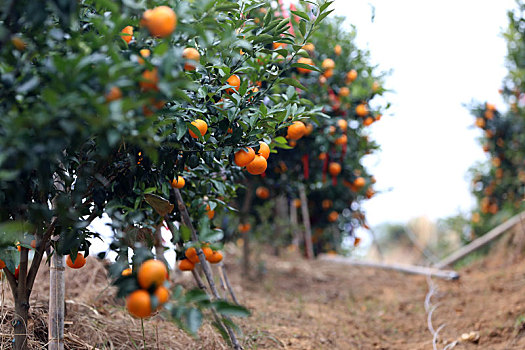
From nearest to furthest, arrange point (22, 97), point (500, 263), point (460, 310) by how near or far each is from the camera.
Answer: point (22, 97) < point (460, 310) < point (500, 263)

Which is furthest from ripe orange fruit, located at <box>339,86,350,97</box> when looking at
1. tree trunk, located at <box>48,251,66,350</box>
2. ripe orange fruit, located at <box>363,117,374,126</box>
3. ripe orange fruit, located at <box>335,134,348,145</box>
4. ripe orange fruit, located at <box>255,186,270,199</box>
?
tree trunk, located at <box>48,251,66,350</box>

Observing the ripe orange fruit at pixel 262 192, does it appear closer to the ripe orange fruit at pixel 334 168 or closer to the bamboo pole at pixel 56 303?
the ripe orange fruit at pixel 334 168

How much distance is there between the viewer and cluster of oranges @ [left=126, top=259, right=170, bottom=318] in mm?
1121

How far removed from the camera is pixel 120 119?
39.1 inches

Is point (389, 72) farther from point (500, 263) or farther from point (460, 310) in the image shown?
point (500, 263)

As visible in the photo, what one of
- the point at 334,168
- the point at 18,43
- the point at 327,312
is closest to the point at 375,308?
the point at 327,312

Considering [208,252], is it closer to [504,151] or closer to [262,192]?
[262,192]

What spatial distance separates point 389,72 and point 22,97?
137 inches

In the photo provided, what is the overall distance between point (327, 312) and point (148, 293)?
2581 mm

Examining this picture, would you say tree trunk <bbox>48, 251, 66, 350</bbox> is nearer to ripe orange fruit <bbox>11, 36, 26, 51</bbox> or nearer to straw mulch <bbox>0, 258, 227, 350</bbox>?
straw mulch <bbox>0, 258, 227, 350</bbox>

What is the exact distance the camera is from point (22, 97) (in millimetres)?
1113

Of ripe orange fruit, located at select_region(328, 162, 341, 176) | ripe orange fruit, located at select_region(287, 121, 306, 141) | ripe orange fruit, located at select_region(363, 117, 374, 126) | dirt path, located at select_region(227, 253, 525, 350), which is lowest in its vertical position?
dirt path, located at select_region(227, 253, 525, 350)

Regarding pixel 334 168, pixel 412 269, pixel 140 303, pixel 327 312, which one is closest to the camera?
pixel 140 303

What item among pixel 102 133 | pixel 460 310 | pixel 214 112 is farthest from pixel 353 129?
pixel 102 133
